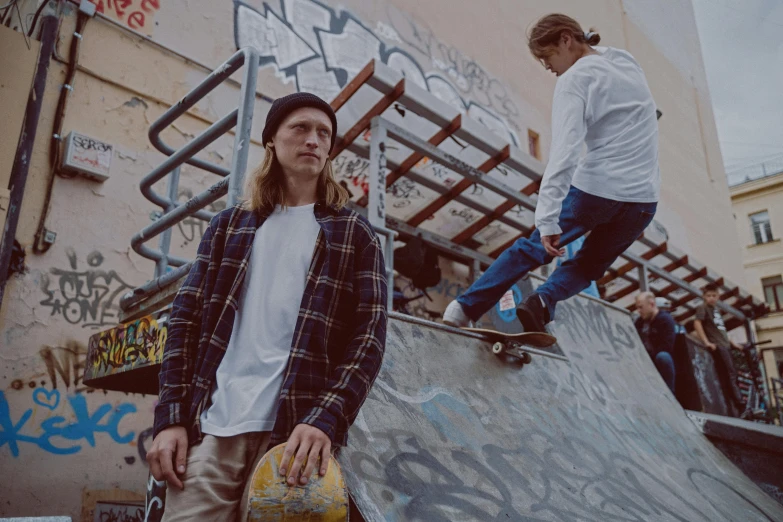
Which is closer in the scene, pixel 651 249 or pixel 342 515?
pixel 342 515

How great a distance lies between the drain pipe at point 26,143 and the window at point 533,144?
796 cm

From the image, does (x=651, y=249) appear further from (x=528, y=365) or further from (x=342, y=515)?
(x=342, y=515)

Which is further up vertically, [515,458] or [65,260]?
[65,260]

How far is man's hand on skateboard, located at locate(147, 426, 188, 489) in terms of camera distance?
1.38m

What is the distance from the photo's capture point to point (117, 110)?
5.17m

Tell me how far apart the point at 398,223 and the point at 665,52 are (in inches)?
532

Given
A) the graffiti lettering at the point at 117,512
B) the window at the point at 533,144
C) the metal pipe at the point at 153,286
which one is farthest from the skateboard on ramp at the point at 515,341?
the window at the point at 533,144

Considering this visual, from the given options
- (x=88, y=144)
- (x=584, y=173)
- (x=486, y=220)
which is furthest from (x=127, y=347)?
(x=486, y=220)

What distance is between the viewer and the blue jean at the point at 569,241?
3.16m

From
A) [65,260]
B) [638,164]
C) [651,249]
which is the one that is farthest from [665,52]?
[65,260]

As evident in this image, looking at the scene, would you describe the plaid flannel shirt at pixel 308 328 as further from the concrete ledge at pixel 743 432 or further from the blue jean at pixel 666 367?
the blue jean at pixel 666 367

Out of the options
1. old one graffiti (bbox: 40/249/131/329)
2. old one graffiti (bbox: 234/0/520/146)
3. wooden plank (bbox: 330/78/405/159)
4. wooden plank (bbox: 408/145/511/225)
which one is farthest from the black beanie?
wooden plank (bbox: 408/145/511/225)

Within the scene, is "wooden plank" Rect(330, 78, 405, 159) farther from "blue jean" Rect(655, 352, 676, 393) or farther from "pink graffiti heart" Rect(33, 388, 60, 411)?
"blue jean" Rect(655, 352, 676, 393)

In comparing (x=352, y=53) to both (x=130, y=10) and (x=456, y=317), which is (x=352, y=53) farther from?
(x=456, y=317)
